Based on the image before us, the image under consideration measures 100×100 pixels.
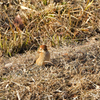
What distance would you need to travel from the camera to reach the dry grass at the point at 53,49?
2945 mm

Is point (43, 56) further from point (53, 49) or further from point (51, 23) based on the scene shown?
point (51, 23)

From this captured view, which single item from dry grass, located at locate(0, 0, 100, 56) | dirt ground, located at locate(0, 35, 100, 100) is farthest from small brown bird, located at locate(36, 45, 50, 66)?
dry grass, located at locate(0, 0, 100, 56)

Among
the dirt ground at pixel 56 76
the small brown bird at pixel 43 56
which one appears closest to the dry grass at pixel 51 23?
the dirt ground at pixel 56 76

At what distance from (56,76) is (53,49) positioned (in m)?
1.09

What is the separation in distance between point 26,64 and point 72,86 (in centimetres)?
102

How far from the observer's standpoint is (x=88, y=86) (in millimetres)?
3084

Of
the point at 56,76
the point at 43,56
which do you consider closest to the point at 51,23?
the point at 43,56

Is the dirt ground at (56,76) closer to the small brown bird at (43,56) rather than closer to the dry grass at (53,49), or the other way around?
the dry grass at (53,49)

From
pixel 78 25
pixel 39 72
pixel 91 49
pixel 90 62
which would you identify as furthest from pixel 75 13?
pixel 39 72

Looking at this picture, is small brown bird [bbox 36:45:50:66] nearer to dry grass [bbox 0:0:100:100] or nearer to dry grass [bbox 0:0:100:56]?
dry grass [bbox 0:0:100:100]

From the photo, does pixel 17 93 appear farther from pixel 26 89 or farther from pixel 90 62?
pixel 90 62

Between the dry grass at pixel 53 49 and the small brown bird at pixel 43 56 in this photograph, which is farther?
the small brown bird at pixel 43 56

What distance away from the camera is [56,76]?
3.16m

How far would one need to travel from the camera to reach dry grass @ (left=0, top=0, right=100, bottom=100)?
2.95m
